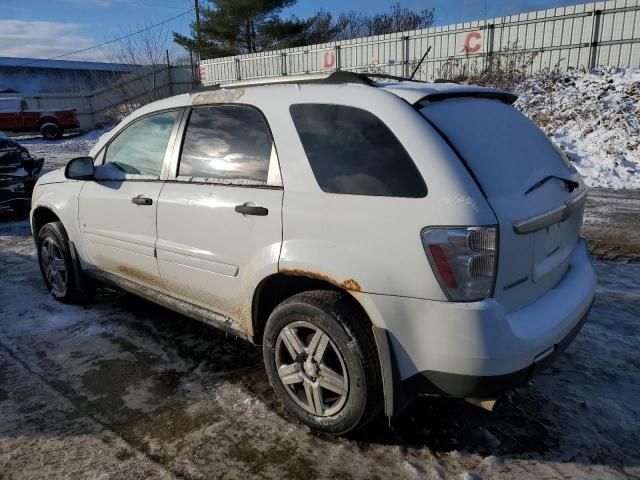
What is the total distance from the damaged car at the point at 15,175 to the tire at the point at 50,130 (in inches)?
750

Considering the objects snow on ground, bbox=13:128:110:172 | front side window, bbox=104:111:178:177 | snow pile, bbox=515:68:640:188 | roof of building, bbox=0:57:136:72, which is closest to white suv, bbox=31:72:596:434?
front side window, bbox=104:111:178:177

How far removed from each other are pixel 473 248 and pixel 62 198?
3.63m

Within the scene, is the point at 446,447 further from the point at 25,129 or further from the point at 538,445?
the point at 25,129

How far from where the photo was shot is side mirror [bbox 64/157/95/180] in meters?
3.87

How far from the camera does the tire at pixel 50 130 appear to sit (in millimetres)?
25422

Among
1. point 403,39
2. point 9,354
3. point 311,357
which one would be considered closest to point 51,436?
point 9,354

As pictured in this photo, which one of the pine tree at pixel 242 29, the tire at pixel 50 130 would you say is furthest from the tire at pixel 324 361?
the pine tree at pixel 242 29

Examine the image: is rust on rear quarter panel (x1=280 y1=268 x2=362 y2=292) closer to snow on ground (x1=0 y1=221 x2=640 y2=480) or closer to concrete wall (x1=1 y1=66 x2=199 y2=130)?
snow on ground (x1=0 y1=221 x2=640 y2=480)

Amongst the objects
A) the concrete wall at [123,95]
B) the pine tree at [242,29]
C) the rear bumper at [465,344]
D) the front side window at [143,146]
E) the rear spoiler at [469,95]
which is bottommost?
the rear bumper at [465,344]

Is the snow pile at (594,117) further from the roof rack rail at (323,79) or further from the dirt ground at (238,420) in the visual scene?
the roof rack rail at (323,79)

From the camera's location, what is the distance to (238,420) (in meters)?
2.79

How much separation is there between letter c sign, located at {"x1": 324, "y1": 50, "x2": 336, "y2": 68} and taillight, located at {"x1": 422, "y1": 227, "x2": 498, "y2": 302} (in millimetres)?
20831

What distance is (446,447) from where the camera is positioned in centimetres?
252

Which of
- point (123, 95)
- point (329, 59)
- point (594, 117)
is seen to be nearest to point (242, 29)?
point (123, 95)
